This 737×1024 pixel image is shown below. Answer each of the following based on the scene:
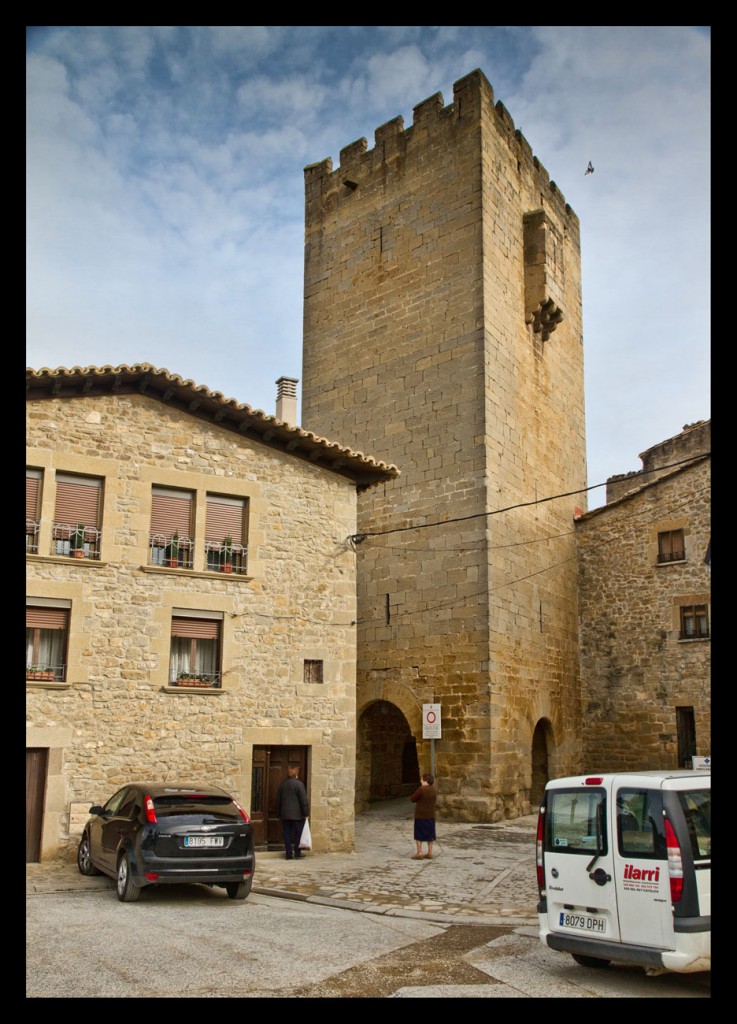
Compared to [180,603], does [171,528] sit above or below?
above

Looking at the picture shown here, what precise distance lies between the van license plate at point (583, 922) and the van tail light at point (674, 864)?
0.70 metres

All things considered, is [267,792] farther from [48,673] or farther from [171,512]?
[171,512]

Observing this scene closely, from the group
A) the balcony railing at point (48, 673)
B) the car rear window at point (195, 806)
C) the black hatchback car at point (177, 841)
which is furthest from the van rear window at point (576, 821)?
the balcony railing at point (48, 673)

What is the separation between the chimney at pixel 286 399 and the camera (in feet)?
64.8

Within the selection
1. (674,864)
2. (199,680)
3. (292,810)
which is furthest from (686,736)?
(674,864)

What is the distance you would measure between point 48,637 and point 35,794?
2147mm

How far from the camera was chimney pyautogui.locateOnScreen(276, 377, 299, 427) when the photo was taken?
64.8 ft

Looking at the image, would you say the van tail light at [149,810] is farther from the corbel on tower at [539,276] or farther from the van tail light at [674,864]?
the corbel on tower at [539,276]

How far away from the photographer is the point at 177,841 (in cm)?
1013

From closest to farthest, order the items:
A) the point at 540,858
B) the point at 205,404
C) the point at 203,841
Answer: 1. the point at 540,858
2. the point at 203,841
3. the point at 205,404
